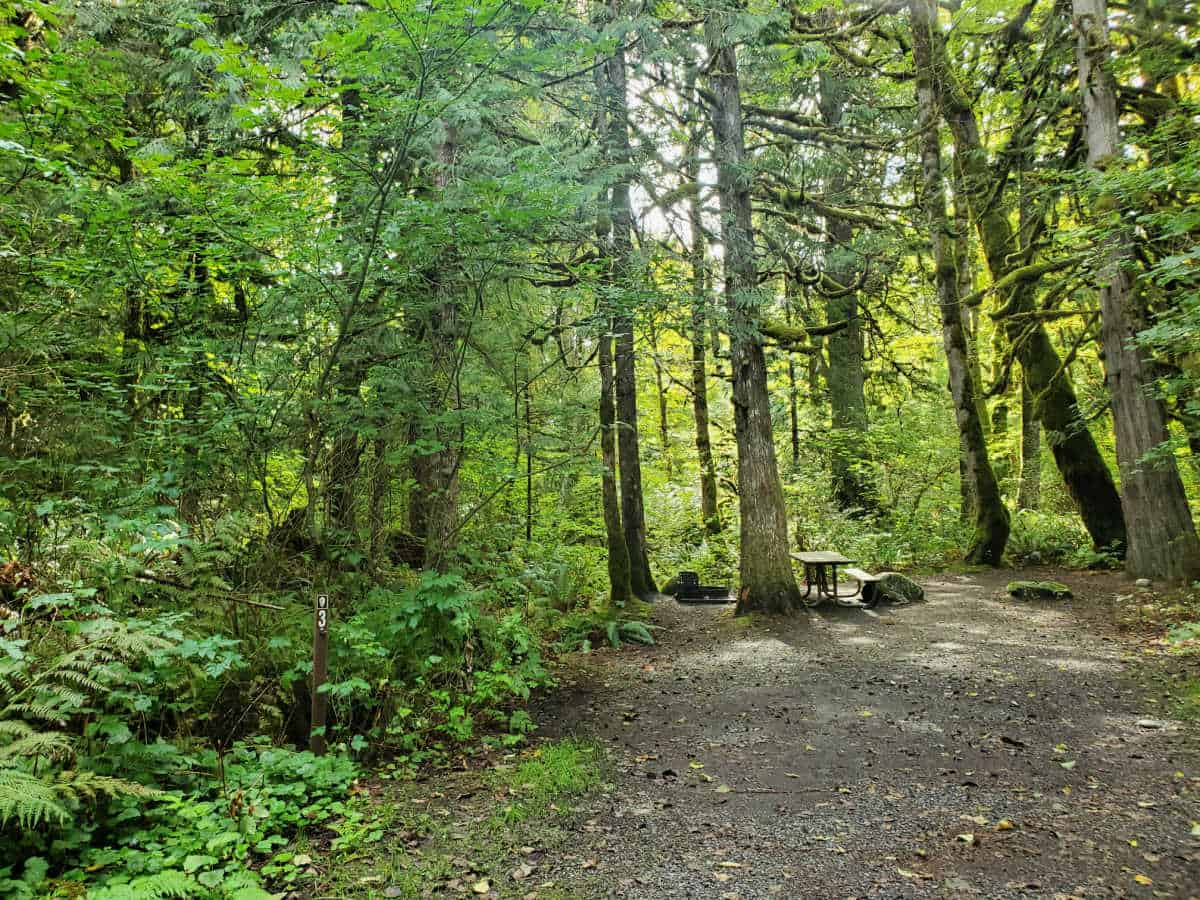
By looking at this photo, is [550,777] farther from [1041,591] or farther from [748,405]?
[1041,591]

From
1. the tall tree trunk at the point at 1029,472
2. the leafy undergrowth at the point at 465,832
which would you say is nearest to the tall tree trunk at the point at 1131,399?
the tall tree trunk at the point at 1029,472

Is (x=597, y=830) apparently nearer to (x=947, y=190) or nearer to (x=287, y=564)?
(x=287, y=564)

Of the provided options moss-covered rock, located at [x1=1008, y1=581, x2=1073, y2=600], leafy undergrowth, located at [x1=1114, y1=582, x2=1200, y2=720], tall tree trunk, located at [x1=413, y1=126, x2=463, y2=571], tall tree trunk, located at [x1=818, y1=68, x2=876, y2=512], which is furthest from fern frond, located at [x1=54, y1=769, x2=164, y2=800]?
tall tree trunk, located at [x1=818, y1=68, x2=876, y2=512]

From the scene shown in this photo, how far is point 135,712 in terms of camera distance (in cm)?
401

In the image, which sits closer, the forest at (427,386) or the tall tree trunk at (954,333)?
the forest at (427,386)

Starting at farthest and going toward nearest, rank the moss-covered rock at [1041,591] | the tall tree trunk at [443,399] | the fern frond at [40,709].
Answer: the moss-covered rock at [1041,591]
the tall tree trunk at [443,399]
the fern frond at [40,709]

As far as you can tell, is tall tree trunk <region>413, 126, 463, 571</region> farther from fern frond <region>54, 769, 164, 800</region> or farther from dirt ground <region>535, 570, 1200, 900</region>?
fern frond <region>54, 769, 164, 800</region>

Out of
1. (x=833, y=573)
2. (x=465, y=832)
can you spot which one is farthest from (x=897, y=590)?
(x=465, y=832)

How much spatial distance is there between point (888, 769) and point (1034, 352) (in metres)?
11.2

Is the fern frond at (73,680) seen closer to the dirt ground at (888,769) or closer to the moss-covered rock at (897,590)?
the dirt ground at (888,769)

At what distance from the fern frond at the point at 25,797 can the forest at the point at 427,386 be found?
0.06 feet

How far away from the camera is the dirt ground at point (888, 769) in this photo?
10.9ft

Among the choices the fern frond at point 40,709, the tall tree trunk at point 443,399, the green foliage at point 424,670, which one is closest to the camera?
the fern frond at point 40,709

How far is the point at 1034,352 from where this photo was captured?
41.8ft
